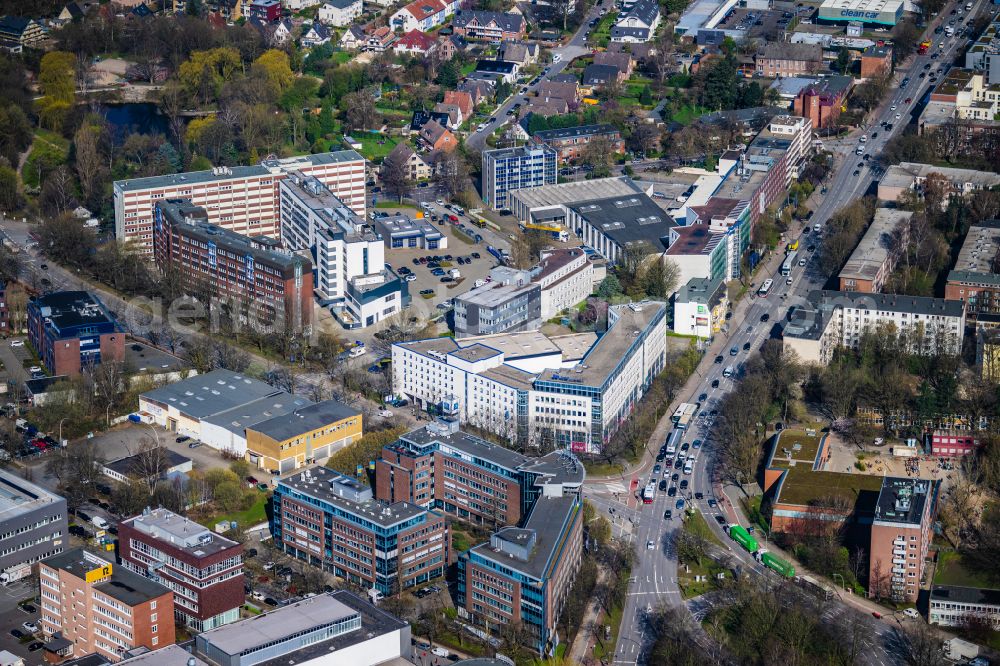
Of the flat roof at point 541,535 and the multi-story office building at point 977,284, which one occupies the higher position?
the multi-story office building at point 977,284

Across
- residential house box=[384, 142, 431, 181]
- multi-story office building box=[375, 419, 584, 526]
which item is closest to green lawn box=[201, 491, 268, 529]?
multi-story office building box=[375, 419, 584, 526]

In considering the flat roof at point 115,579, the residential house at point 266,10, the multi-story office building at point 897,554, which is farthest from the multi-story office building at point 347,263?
the residential house at point 266,10

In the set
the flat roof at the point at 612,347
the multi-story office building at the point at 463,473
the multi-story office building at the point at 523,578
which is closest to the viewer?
the multi-story office building at the point at 523,578

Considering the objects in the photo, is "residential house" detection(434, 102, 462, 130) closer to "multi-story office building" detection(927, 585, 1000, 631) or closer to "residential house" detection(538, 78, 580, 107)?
"residential house" detection(538, 78, 580, 107)

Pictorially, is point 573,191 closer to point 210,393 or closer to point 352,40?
point 210,393

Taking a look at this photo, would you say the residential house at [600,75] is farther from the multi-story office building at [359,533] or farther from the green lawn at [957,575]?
the green lawn at [957,575]

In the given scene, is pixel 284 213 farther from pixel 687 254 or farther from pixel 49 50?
pixel 49 50

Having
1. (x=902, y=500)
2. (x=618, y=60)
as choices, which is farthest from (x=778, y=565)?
(x=618, y=60)
